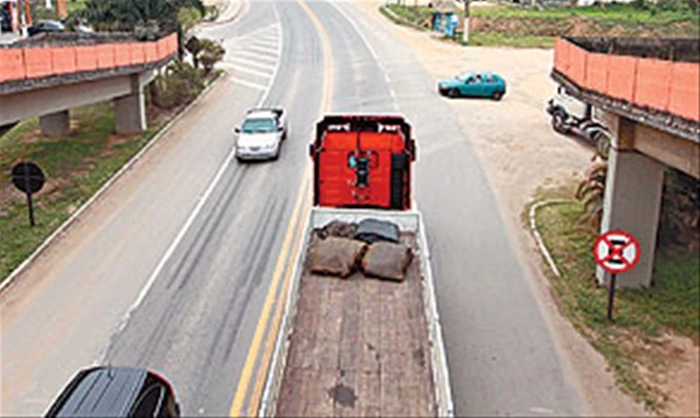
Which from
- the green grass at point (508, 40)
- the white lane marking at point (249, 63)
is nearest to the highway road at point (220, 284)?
the white lane marking at point (249, 63)

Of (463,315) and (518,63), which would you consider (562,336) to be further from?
(518,63)

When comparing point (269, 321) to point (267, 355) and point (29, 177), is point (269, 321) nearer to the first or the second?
point (267, 355)

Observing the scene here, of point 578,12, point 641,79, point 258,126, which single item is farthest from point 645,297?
point 578,12

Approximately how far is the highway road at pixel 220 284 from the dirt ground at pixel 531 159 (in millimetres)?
404

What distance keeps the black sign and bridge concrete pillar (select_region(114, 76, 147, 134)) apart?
38.6 feet

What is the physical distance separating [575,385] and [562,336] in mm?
2032

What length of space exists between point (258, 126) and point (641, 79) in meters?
18.0

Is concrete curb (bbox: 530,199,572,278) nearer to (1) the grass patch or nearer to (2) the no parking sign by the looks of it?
(1) the grass patch

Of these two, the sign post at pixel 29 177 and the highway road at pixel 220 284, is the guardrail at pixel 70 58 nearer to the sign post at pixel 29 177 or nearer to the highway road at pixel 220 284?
the sign post at pixel 29 177

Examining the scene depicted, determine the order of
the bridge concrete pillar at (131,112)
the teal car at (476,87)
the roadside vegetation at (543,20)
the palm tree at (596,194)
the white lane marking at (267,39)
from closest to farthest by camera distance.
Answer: the palm tree at (596,194) → the bridge concrete pillar at (131,112) → the teal car at (476,87) → the white lane marking at (267,39) → the roadside vegetation at (543,20)

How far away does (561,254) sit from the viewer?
20.8 meters

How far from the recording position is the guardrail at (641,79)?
13086 millimetres

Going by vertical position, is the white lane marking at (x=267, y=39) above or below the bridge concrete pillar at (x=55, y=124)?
above

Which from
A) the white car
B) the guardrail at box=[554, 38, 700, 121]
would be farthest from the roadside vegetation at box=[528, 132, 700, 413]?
the white car
